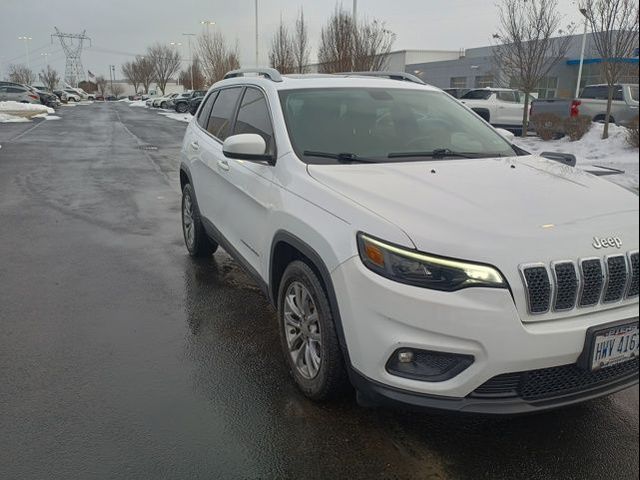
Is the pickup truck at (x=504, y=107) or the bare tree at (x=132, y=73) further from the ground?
the bare tree at (x=132, y=73)

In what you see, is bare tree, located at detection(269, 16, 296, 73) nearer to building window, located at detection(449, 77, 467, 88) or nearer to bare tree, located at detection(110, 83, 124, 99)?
building window, located at detection(449, 77, 467, 88)

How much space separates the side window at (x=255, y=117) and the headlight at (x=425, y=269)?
1.44 meters

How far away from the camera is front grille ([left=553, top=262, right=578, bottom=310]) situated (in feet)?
7.64

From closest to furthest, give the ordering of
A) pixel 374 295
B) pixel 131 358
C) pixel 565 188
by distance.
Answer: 1. pixel 374 295
2. pixel 565 188
3. pixel 131 358

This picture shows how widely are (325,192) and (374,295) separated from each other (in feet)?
2.39

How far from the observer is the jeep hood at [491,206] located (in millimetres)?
2346

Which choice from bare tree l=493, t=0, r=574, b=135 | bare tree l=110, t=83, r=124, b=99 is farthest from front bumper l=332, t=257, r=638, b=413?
bare tree l=110, t=83, r=124, b=99

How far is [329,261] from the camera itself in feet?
9.02

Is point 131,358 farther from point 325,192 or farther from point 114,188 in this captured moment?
point 114,188

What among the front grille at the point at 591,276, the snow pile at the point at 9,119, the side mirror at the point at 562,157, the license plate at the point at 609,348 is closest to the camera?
the license plate at the point at 609,348

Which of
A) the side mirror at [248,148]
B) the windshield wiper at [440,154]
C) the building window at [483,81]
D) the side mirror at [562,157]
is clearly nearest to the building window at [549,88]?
the building window at [483,81]

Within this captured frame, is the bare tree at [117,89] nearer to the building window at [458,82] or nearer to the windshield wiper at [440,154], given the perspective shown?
the building window at [458,82]

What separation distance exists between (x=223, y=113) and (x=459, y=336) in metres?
3.52

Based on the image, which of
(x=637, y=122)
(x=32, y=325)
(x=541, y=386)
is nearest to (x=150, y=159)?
(x=32, y=325)
